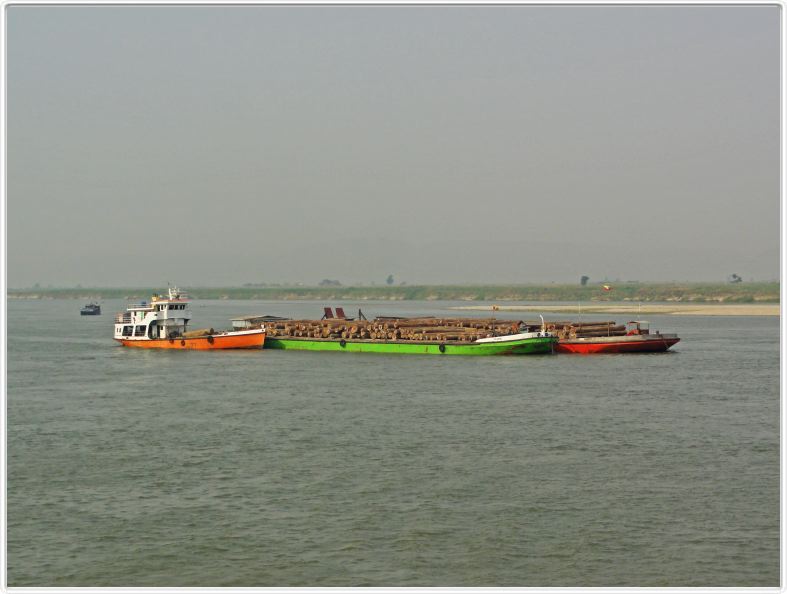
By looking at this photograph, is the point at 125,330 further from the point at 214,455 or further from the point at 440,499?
the point at 440,499

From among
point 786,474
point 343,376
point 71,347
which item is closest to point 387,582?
point 786,474

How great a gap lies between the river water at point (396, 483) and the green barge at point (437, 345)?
64.3ft

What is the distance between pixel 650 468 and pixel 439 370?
118 ft

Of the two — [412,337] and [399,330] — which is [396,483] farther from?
[399,330]

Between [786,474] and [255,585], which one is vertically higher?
[786,474]

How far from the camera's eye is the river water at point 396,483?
23812mm

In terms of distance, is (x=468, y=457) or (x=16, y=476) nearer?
(x=16, y=476)

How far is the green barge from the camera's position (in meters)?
80.4

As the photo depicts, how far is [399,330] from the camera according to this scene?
8831 centimetres

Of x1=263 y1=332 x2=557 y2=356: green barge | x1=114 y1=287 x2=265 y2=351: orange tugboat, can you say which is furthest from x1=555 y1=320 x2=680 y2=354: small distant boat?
x1=114 y1=287 x2=265 y2=351: orange tugboat

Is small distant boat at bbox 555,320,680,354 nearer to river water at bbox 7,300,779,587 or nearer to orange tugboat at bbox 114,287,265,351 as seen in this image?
river water at bbox 7,300,779,587

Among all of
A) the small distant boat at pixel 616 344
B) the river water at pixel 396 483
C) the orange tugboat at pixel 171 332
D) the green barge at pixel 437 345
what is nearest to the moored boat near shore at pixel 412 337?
the green barge at pixel 437 345

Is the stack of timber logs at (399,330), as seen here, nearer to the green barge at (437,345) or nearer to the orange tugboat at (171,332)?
the green barge at (437,345)

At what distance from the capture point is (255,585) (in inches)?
891
